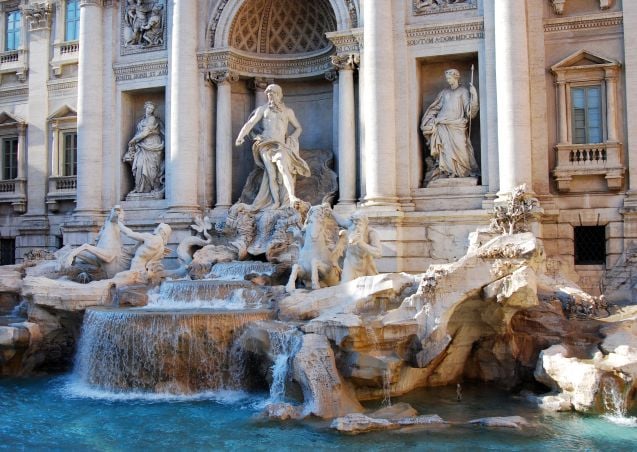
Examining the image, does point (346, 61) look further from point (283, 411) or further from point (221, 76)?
point (283, 411)

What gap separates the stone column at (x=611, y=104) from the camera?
1650 centimetres

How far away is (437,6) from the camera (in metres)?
17.5

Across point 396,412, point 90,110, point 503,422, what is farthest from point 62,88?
point 503,422

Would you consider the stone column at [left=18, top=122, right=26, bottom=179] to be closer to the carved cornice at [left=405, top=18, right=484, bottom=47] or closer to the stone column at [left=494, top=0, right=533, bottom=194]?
the carved cornice at [left=405, top=18, right=484, bottom=47]

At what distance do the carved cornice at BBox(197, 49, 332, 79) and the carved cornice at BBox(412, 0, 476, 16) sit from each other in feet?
9.57

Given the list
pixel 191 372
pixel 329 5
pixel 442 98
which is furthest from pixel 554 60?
pixel 191 372

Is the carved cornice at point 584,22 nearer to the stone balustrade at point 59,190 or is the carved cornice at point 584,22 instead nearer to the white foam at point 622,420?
the white foam at point 622,420

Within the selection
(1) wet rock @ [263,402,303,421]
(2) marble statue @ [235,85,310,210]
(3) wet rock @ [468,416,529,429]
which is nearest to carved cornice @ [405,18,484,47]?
(2) marble statue @ [235,85,310,210]

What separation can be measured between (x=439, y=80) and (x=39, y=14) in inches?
522

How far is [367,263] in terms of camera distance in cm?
1392

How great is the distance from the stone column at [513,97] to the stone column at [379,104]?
8.28ft

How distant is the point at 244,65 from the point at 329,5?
290 centimetres

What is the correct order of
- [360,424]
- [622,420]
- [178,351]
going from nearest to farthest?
[360,424] → [622,420] → [178,351]

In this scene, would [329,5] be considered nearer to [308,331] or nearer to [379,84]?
[379,84]
